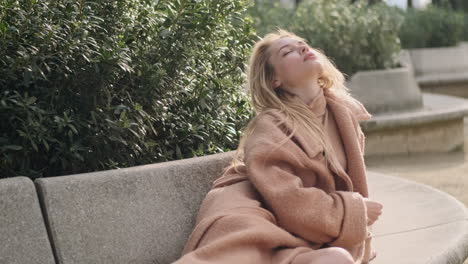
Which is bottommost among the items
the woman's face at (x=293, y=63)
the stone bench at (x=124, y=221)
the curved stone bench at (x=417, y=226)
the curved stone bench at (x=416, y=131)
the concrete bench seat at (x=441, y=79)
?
the concrete bench seat at (x=441, y=79)

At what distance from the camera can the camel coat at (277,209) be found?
9.71 feet

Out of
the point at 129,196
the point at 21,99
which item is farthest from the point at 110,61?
the point at 129,196

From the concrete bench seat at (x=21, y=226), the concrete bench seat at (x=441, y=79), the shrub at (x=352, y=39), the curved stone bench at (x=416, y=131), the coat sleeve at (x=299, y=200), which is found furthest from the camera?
the concrete bench seat at (x=441, y=79)

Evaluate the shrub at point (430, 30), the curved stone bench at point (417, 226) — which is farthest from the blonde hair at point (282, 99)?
the shrub at point (430, 30)

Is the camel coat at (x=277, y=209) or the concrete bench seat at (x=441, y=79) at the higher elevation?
the camel coat at (x=277, y=209)

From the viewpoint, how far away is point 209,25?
13.0 feet

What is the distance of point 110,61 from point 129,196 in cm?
63

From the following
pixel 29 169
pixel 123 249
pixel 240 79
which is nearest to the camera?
pixel 123 249

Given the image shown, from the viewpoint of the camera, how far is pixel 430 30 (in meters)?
13.8

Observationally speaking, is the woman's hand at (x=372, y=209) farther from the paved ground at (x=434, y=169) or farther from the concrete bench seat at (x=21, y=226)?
the paved ground at (x=434, y=169)

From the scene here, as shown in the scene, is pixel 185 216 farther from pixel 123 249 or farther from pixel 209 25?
pixel 209 25

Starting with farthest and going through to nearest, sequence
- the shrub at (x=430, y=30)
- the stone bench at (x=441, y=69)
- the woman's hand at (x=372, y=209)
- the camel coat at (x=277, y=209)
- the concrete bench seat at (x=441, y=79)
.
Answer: the shrub at (x=430, y=30)
the stone bench at (x=441, y=69)
the concrete bench seat at (x=441, y=79)
the woman's hand at (x=372, y=209)
the camel coat at (x=277, y=209)

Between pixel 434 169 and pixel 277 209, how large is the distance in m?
4.45

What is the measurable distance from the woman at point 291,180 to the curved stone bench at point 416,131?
13.4ft
